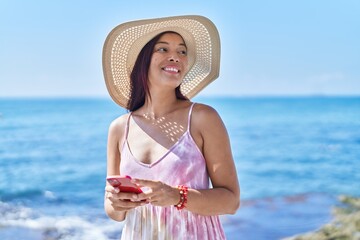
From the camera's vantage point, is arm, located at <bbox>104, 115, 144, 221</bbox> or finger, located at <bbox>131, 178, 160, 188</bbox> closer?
finger, located at <bbox>131, 178, 160, 188</bbox>

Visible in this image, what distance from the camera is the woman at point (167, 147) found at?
1.74 m

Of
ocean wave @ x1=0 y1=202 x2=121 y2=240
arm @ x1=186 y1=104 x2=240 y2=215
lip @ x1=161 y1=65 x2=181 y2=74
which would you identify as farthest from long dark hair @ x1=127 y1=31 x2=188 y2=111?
ocean wave @ x1=0 y1=202 x2=121 y2=240

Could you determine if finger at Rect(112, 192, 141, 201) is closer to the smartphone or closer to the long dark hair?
the smartphone

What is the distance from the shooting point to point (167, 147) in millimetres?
1825

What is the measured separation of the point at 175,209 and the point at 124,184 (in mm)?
209

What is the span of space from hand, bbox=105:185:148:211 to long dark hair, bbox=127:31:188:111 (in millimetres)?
400

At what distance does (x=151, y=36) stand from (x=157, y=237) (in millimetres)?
→ 652

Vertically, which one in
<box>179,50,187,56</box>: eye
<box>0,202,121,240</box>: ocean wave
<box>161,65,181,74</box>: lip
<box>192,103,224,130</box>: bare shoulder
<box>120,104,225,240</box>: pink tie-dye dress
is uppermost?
<box>179,50,187,56</box>: eye

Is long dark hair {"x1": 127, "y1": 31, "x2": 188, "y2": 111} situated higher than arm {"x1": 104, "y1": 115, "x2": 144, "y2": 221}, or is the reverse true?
long dark hair {"x1": 127, "y1": 31, "x2": 188, "y2": 111}

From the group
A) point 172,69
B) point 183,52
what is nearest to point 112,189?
point 172,69

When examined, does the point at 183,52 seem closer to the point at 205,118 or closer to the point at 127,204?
the point at 205,118

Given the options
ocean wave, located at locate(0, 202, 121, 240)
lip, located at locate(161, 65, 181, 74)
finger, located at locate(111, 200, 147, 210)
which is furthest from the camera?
ocean wave, located at locate(0, 202, 121, 240)

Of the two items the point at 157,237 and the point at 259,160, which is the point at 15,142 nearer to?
the point at 259,160

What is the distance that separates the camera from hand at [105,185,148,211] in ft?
5.52
